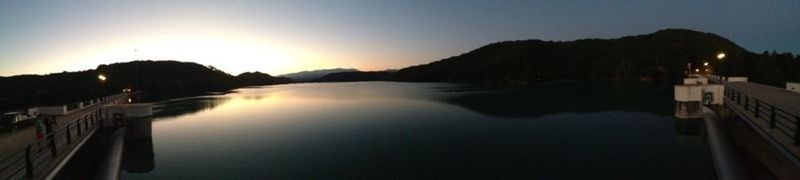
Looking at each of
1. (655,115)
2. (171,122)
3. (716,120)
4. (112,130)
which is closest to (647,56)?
A: (655,115)

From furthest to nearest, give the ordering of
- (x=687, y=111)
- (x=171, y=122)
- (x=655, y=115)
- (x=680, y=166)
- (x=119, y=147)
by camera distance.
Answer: (x=171, y=122)
(x=655, y=115)
(x=687, y=111)
(x=119, y=147)
(x=680, y=166)

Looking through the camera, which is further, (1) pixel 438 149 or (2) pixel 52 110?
(2) pixel 52 110

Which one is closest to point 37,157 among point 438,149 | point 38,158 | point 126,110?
point 38,158

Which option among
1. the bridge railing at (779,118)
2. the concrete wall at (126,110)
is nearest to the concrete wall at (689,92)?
the bridge railing at (779,118)

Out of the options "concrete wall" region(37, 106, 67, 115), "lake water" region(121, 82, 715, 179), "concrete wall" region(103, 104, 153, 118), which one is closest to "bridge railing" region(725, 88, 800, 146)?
"lake water" region(121, 82, 715, 179)

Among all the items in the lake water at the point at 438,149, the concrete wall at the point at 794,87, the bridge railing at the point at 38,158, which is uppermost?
the concrete wall at the point at 794,87

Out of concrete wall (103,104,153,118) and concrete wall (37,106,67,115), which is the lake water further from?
concrete wall (37,106,67,115)

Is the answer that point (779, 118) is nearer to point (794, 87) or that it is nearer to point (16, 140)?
point (794, 87)

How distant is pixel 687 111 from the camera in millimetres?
37688

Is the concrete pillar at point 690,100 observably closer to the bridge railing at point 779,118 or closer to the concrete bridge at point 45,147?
Result: the bridge railing at point 779,118

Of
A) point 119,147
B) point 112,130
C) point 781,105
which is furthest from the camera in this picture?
point 112,130

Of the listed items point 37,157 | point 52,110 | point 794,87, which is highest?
point 794,87

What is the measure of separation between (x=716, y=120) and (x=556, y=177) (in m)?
18.8

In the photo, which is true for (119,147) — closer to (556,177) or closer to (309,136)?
(309,136)
